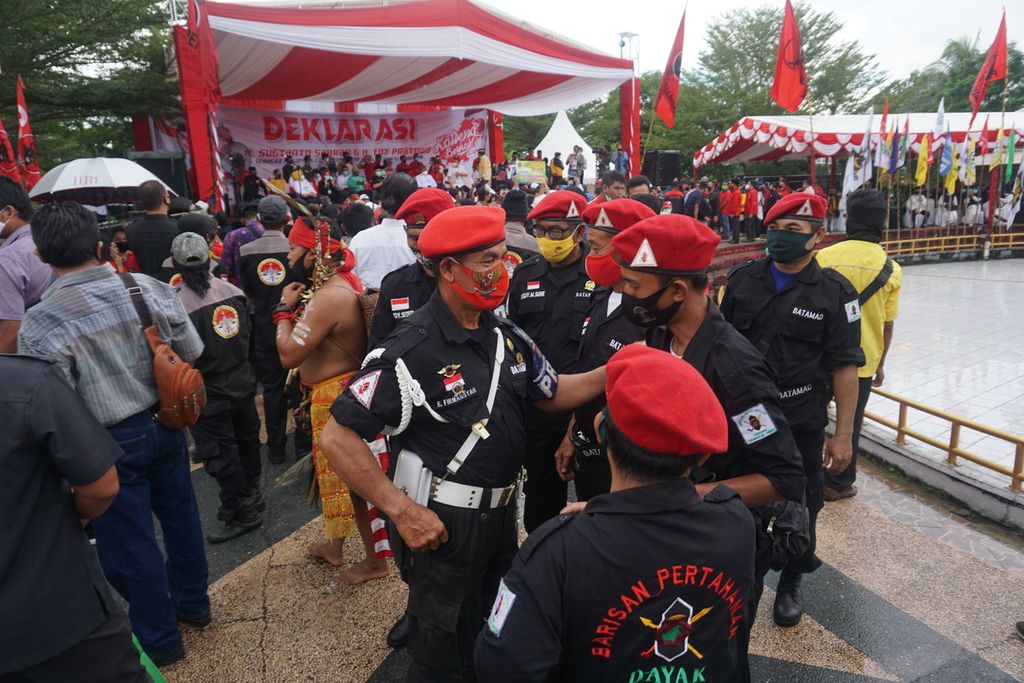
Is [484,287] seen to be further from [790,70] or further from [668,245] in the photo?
[790,70]

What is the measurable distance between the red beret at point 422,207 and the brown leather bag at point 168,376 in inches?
59.5

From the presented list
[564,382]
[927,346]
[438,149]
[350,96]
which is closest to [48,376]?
[564,382]

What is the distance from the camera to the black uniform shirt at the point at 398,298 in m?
3.36

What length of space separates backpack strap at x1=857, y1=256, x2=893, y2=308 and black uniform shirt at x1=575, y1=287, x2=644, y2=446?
2.01 meters

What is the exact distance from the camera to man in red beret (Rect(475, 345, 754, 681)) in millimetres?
1341

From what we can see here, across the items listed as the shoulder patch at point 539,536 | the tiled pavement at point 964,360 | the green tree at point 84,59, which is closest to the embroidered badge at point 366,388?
the shoulder patch at point 539,536

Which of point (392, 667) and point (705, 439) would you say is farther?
point (392, 667)

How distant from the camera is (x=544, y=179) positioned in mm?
18938

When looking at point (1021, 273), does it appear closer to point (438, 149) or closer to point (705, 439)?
point (438, 149)

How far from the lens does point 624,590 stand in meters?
1.34

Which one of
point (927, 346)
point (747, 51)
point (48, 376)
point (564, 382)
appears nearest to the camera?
point (48, 376)

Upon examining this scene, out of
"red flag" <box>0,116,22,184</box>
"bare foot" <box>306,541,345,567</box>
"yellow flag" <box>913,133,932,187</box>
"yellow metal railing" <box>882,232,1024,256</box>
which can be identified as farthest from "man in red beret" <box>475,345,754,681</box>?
"yellow metal railing" <box>882,232,1024,256</box>

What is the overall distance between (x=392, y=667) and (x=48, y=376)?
6.56ft

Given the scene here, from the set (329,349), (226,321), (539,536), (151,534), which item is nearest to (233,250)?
(226,321)
